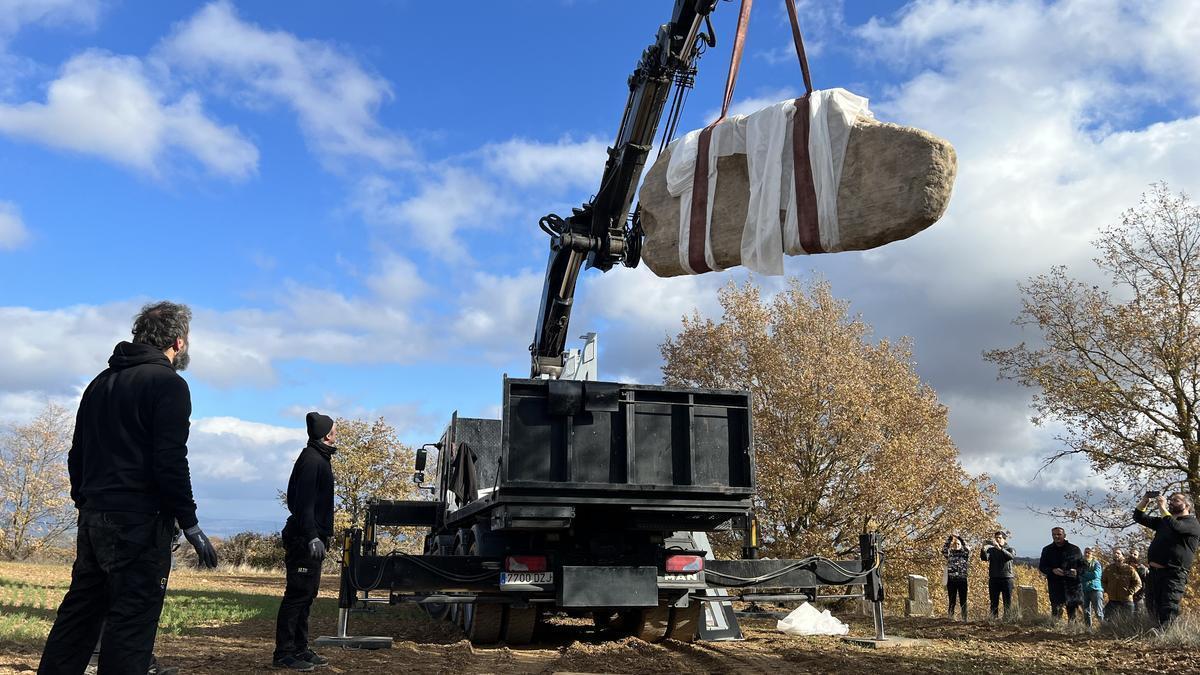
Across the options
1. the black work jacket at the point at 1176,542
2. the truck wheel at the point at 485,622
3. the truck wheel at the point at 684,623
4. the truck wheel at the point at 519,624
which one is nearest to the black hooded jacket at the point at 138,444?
the truck wheel at the point at 485,622

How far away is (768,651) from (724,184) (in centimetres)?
507

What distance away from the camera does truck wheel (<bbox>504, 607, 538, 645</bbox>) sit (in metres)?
8.90

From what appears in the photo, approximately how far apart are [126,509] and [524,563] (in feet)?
14.8

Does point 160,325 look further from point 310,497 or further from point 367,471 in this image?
point 367,471

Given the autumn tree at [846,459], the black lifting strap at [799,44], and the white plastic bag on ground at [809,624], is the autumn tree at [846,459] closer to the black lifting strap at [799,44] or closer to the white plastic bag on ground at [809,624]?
the white plastic bag on ground at [809,624]

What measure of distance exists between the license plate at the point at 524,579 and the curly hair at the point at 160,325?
4319 millimetres

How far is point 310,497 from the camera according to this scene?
22.1ft

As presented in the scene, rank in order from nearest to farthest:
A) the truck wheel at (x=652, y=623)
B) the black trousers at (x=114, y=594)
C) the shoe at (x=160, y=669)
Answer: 1. the black trousers at (x=114, y=594)
2. the shoe at (x=160, y=669)
3. the truck wheel at (x=652, y=623)

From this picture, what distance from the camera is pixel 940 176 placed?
15.5 ft

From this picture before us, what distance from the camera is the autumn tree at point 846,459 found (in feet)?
68.0

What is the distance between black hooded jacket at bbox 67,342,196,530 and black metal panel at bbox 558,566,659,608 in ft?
14.2

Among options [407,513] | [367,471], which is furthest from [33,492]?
[407,513]

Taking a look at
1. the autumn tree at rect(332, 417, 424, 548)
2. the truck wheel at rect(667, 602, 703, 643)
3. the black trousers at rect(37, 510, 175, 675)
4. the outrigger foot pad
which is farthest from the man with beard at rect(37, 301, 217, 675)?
the autumn tree at rect(332, 417, 424, 548)

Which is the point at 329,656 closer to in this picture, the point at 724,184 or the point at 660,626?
the point at 660,626
